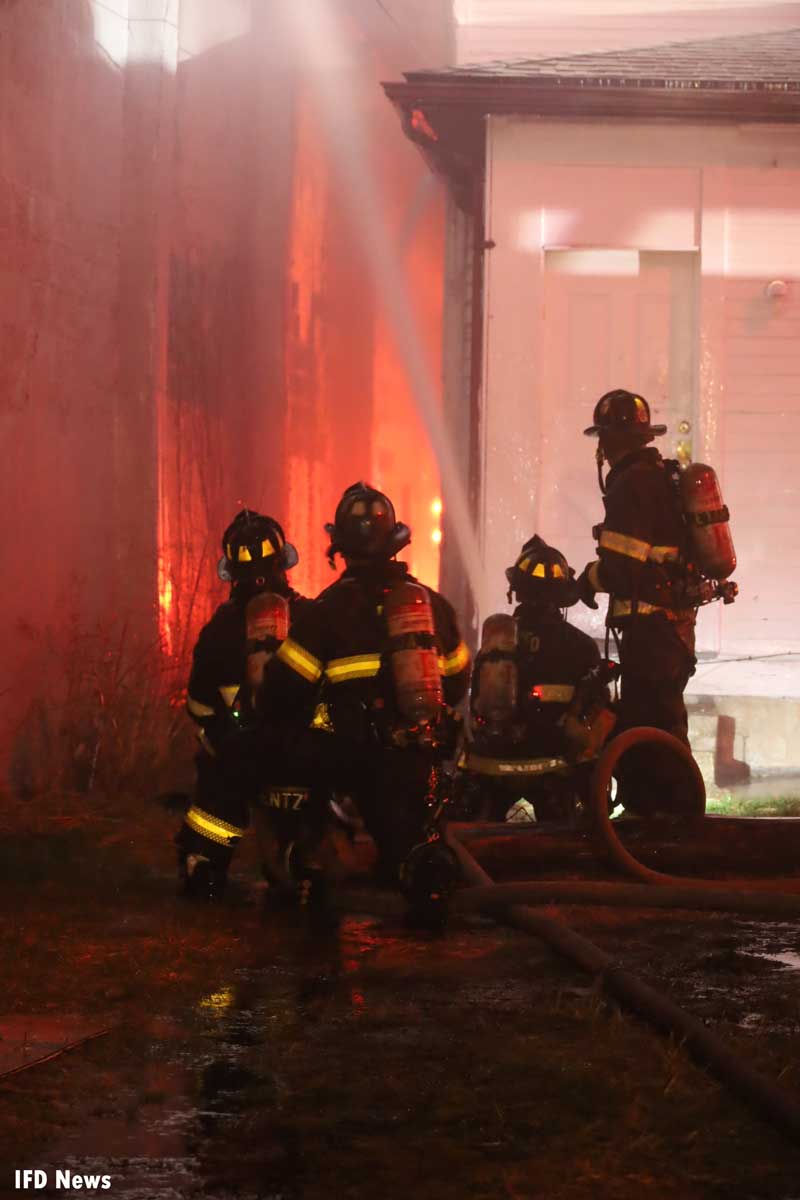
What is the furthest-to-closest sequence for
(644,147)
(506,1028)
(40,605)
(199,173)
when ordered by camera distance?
(199,173)
(644,147)
(40,605)
(506,1028)

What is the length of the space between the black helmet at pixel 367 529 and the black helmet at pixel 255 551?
2.32 ft

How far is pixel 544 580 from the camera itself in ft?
24.6

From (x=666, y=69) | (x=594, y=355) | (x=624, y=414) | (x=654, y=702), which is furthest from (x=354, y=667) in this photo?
(x=666, y=69)

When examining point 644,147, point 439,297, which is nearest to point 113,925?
point 644,147

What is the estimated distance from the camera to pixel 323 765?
5.61 metres

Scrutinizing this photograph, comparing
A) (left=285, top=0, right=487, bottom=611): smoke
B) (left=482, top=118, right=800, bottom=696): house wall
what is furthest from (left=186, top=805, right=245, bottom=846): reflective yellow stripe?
(left=285, top=0, right=487, bottom=611): smoke

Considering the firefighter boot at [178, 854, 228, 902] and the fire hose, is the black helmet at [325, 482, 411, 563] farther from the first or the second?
the firefighter boot at [178, 854, 228, 902]

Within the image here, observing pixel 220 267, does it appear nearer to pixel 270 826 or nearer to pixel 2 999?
pixel 270 826

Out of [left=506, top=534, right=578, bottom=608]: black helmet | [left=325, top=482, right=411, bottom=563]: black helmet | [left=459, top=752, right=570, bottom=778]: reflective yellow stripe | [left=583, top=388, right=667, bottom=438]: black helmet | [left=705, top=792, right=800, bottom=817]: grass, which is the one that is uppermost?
[left=583, top=388, right=667, bottom=438]: black helmet

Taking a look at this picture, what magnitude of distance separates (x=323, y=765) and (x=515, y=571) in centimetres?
226

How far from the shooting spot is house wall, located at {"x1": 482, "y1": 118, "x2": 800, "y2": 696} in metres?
10.1

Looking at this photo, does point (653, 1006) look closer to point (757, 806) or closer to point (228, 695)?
point (228, 695)

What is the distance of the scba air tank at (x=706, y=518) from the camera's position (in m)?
7.09

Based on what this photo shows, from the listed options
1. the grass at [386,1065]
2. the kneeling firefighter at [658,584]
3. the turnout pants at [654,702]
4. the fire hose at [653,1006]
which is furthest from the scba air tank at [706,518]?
the fire hose at [653,1006]
